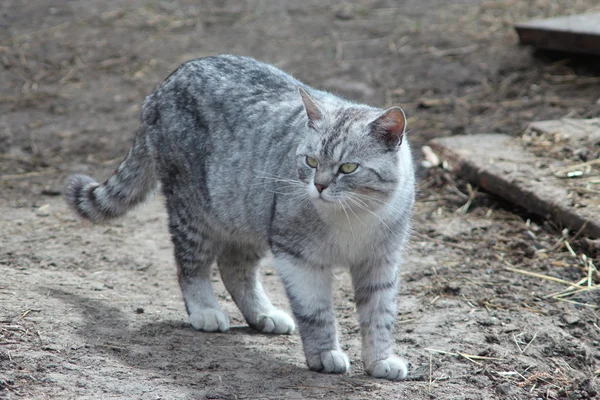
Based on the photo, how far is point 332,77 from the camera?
8211 millimetres

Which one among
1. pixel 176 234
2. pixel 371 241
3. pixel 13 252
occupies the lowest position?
pixel 13 252

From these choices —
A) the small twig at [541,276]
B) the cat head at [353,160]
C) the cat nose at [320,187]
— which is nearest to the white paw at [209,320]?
the cat head at [353,160]

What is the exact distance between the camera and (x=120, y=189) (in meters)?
4.72

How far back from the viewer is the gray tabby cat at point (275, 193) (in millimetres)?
3676

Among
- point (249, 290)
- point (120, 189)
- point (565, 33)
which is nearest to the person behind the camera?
point (249, 290)

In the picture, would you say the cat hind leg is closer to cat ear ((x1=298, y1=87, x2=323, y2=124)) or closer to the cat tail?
the cat tail

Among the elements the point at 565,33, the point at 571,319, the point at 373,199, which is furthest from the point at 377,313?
the point at 565,33

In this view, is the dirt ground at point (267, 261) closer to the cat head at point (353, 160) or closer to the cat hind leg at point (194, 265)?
the cat hind leg at point (194, 265)

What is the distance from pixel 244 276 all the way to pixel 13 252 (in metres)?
1.64

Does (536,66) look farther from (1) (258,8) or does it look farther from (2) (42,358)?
(2) (42,358)

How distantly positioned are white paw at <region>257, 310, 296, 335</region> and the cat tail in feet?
3.54

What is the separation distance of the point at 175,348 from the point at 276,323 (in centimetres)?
74

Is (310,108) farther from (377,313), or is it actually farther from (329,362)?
(329,362)

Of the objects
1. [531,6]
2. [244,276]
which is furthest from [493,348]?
[531,6]
